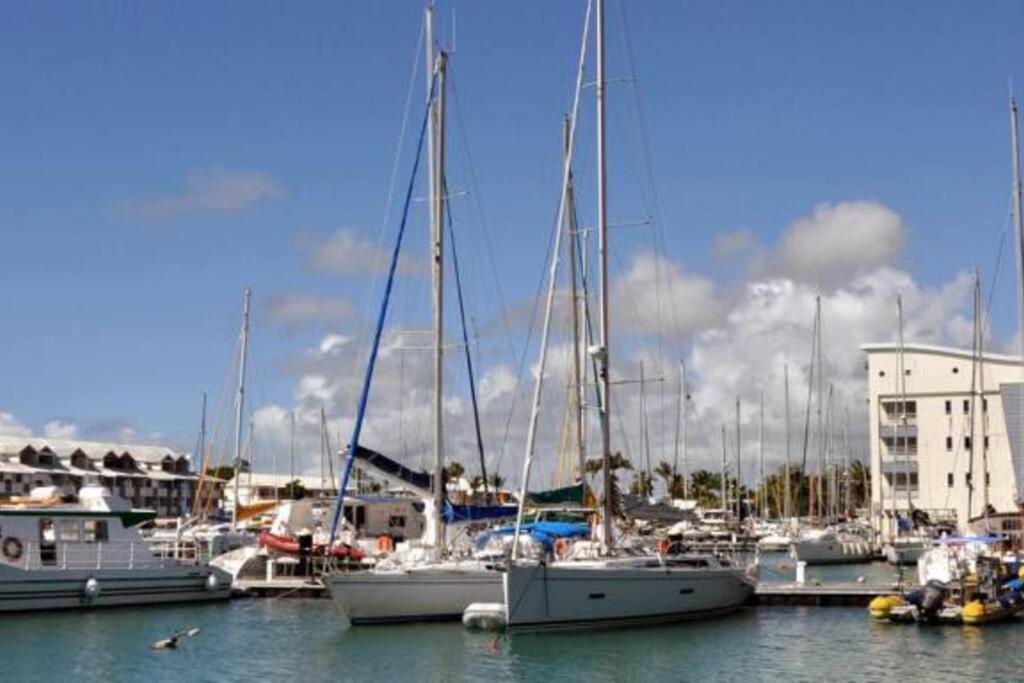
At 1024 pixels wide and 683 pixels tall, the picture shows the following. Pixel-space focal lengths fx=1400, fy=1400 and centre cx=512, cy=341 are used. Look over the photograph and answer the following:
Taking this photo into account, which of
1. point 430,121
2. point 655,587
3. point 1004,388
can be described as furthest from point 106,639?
point 1004,388

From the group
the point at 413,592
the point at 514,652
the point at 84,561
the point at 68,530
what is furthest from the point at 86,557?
the point at 514,652

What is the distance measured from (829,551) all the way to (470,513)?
48.0 metres

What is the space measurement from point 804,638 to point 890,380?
7375 cm

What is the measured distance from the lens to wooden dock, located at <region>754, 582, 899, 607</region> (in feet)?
167

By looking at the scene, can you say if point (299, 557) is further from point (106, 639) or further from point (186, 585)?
point (106, 639)

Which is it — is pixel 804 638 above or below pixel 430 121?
below

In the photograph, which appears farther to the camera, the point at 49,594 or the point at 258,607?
the point at 258,607

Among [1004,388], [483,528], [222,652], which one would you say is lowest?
[222,652]

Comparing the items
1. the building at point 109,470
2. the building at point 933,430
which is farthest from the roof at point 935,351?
the building at point 109,470

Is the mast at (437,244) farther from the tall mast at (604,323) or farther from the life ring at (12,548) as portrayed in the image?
the life ring at (12,548)

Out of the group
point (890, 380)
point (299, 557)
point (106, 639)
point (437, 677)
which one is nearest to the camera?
point (437, 677)

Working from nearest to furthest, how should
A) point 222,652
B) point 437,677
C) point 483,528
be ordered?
point 437,677 < point 222,652 < point 483,528

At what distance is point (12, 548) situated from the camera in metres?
49.8

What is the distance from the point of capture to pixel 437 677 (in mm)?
35312
